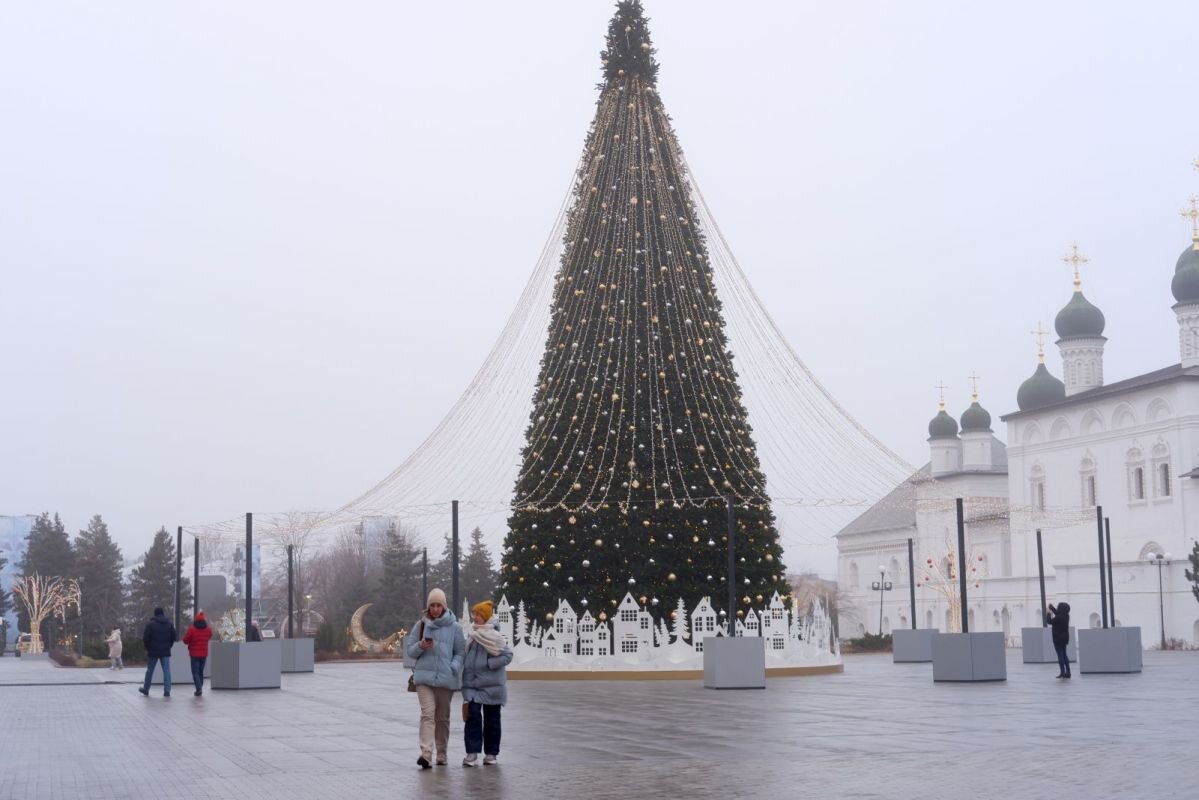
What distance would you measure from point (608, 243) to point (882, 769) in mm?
20857

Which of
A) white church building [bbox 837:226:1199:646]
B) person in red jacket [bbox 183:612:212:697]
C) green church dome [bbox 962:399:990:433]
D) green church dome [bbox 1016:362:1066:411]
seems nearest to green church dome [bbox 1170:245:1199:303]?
white church building [bbox 837:226:1199:646]

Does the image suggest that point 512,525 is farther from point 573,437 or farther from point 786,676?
point 786,676

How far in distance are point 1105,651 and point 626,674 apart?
9.41m

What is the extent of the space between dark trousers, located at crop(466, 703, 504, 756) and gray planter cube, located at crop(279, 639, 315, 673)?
24.1 meters

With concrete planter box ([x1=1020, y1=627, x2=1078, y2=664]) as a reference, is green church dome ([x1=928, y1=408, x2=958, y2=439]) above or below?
above

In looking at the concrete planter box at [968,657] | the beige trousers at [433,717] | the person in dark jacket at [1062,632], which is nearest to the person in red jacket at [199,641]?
the concrete planter box at [968,657]

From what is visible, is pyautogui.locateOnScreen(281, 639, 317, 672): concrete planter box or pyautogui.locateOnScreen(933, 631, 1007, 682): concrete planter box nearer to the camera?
pyautogui.locateOnScreen(933, 631, 1007, 682): concrete planter box

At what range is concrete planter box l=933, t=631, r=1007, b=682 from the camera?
993 inches

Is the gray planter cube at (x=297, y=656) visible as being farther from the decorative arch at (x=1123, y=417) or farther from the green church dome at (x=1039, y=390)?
the green church dome at (x=1039, y=390)

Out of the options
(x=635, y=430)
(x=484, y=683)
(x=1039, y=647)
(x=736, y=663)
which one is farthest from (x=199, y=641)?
(x=1039, y=647)

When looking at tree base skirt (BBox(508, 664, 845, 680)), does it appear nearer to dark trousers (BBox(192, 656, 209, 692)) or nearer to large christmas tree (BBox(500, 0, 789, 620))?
large christmas tree (BBox(500, 0, 789, 620))

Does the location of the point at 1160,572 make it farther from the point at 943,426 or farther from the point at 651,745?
the point at 651,745

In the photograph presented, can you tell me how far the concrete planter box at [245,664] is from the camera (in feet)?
86.0

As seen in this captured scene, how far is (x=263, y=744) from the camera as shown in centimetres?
1490
